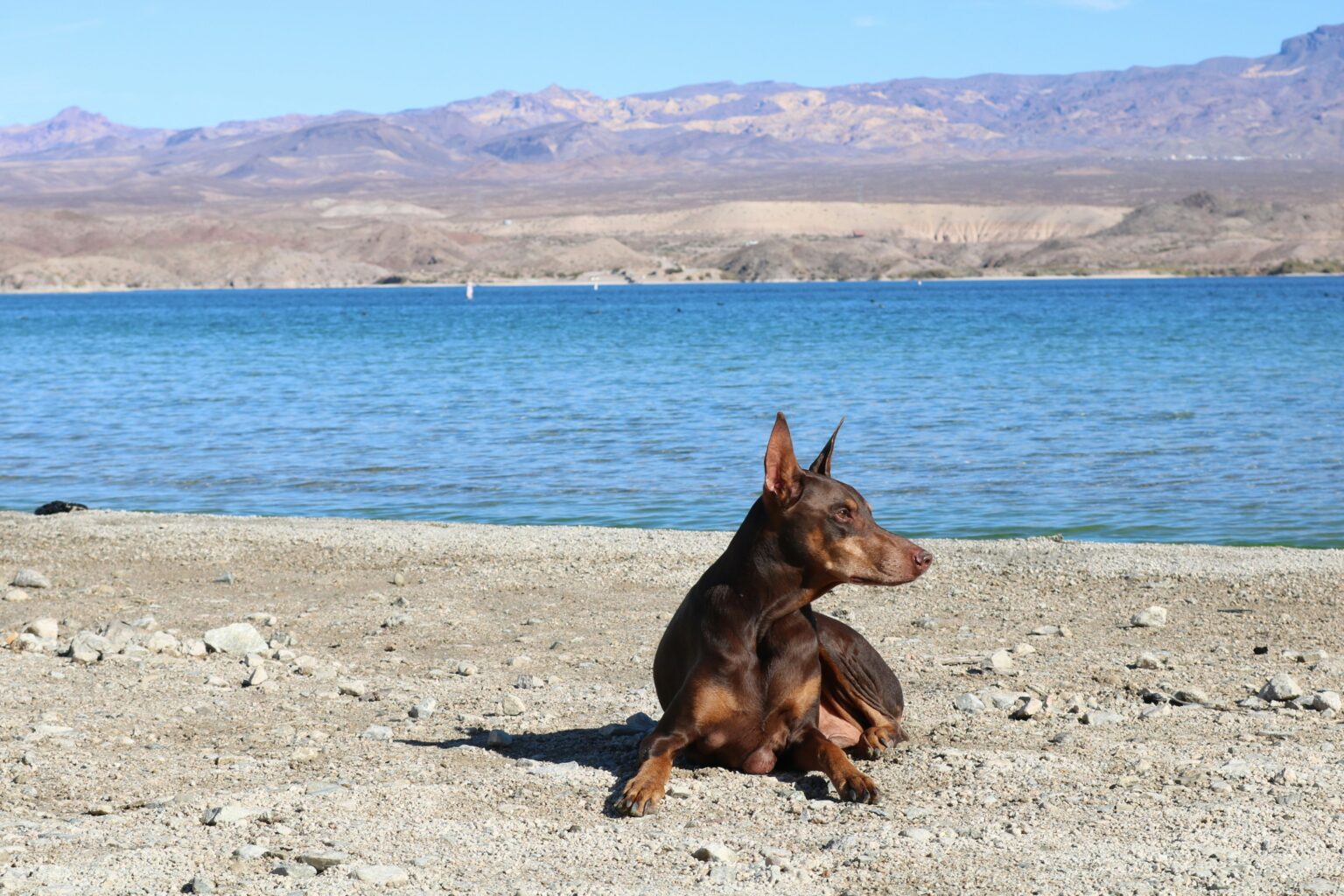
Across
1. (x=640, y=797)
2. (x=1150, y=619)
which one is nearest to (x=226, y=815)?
(x=640, y=797)

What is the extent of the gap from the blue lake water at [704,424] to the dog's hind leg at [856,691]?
8936 millimetres

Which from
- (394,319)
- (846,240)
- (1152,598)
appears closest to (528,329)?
(394,319)

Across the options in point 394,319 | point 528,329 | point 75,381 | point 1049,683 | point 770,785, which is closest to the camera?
point 770,785

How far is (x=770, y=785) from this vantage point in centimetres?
643

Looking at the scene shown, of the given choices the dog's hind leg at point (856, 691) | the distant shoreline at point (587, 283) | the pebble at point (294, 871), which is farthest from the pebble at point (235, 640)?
the distant shoreline at point (587, 283)

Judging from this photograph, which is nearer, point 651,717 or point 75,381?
point 651,717

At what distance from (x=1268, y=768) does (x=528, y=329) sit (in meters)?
67.2

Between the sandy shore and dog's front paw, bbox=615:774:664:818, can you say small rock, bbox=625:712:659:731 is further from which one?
dog's front paw, bbox=615:774:664:818

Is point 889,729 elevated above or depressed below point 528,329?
above

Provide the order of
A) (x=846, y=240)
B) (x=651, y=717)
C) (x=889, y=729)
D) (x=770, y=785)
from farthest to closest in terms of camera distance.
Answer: (x=846, y=240) < (x=651, y=717) < (x=889, y=729) < (x=770, y=785)

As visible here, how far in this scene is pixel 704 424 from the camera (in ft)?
90.2

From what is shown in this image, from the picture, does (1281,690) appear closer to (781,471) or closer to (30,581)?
(781,471)

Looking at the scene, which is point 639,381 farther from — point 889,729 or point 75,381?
point 889,729

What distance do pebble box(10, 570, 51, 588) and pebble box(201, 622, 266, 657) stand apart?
127 inches
